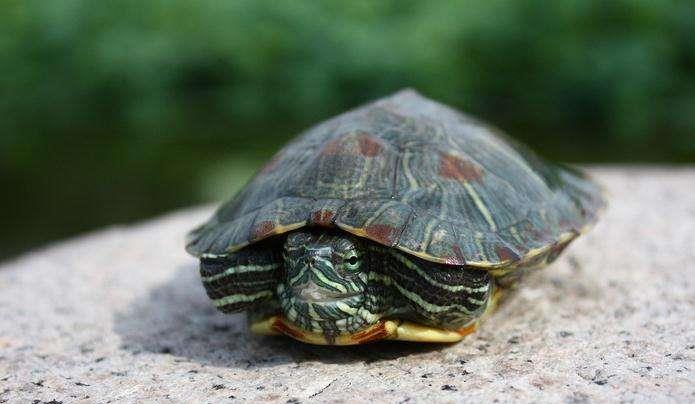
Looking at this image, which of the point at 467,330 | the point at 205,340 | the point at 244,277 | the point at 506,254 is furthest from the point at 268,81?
the point at 506,254

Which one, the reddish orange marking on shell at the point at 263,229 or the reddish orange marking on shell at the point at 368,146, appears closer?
the reddish orange marking on shell at the point at 263,229

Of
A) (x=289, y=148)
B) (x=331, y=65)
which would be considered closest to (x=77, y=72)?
(x=331, y=65)

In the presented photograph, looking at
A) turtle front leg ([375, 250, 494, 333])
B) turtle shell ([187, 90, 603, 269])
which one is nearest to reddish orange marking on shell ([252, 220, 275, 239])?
turtle shell ([187, 90, 603, 269])

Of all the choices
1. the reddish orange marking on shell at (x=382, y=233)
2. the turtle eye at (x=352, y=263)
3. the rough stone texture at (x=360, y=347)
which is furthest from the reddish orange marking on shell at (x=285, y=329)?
the reddish orange marking on shell at (x=382, y=233)

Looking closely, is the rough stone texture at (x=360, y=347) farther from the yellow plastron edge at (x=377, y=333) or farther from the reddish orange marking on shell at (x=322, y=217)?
the reddish orange marking on shell at (x=322, y=217)

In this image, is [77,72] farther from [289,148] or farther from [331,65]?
[289,148]

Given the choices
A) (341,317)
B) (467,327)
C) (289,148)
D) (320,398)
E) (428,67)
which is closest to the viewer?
(320,398)
